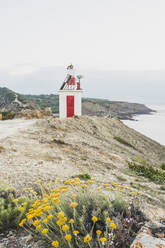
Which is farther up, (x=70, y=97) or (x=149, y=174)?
(x=70, y=97)

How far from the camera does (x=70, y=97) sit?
67.9 ft

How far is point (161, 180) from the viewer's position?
324 inches

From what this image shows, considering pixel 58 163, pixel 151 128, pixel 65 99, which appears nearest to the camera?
pixel 58 163

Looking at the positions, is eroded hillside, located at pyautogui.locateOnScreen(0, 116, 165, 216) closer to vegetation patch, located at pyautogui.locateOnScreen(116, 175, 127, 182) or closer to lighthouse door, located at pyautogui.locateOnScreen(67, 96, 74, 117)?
vegetation patch, located at pyautogui.locateOnScreen(116, 175, 127, 182)

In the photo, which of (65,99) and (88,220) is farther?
(65,99)

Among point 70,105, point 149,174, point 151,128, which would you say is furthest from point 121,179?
point 151,128

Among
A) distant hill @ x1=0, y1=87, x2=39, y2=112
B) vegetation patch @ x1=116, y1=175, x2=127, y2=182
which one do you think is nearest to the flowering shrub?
vegetation patch @ x1=116, y1=175, x2=127, y2=182

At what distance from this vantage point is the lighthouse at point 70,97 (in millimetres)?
20656

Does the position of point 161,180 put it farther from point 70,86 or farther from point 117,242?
point 70,86

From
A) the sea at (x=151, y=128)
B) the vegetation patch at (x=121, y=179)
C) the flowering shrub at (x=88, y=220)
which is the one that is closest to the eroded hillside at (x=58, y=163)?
the vegetation patch at (x=121, y=179)

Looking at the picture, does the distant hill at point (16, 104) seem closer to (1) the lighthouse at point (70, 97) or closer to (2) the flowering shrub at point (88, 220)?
(1) the lighthouse at point (70, 97)

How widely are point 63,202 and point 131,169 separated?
658 centimetres

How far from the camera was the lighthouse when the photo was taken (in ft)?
67.8

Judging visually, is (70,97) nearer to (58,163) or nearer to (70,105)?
(70,105)
